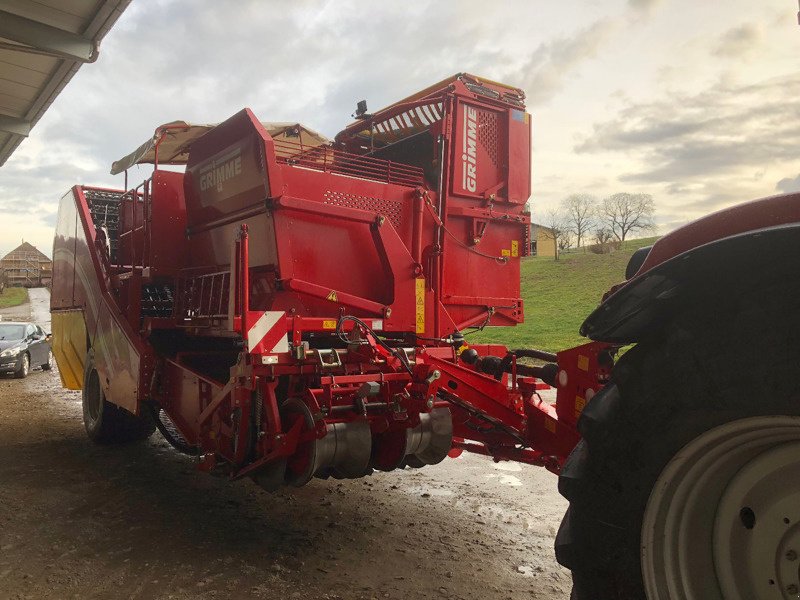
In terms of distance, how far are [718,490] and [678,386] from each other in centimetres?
37

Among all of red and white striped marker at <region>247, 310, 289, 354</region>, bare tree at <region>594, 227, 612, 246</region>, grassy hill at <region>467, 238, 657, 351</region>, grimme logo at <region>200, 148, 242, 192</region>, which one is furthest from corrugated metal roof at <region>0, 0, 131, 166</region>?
bare tree at <region>594, 227, 612, 246</region>

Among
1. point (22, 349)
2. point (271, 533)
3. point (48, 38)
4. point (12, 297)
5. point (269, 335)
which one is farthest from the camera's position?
point (12, 297)

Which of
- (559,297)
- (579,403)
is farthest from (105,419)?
(559,297)

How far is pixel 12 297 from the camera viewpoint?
4375 cm

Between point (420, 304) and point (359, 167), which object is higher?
point (359, 167)

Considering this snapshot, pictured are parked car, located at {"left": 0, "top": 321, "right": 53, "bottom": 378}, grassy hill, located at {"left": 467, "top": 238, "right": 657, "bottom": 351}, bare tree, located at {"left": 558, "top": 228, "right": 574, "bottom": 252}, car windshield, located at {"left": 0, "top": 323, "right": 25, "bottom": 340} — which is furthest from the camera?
bare tree, located at {"left": 558, "top": 228, "right": 574, "bottom": 252}

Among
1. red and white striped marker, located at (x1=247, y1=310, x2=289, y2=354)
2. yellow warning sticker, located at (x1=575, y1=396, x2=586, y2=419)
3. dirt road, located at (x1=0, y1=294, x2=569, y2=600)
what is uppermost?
red and white striped marker, located at (x1=247, y1=310, x2=289, y2=354)

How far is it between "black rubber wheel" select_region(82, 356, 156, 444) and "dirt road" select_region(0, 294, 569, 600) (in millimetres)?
484

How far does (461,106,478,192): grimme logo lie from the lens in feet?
16.5

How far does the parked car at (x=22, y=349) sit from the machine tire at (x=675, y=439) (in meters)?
12.9

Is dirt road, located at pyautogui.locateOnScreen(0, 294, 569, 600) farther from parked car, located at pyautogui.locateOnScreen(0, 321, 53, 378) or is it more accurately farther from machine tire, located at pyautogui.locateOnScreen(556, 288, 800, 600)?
parked car, located at pyautogui.locateOnScreen(0, 321, 53, 378)

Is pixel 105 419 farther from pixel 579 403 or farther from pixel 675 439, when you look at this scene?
pixel 675 439

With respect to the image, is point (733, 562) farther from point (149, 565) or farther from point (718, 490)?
point (149, 565)

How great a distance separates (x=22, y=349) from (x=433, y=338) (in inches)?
469
